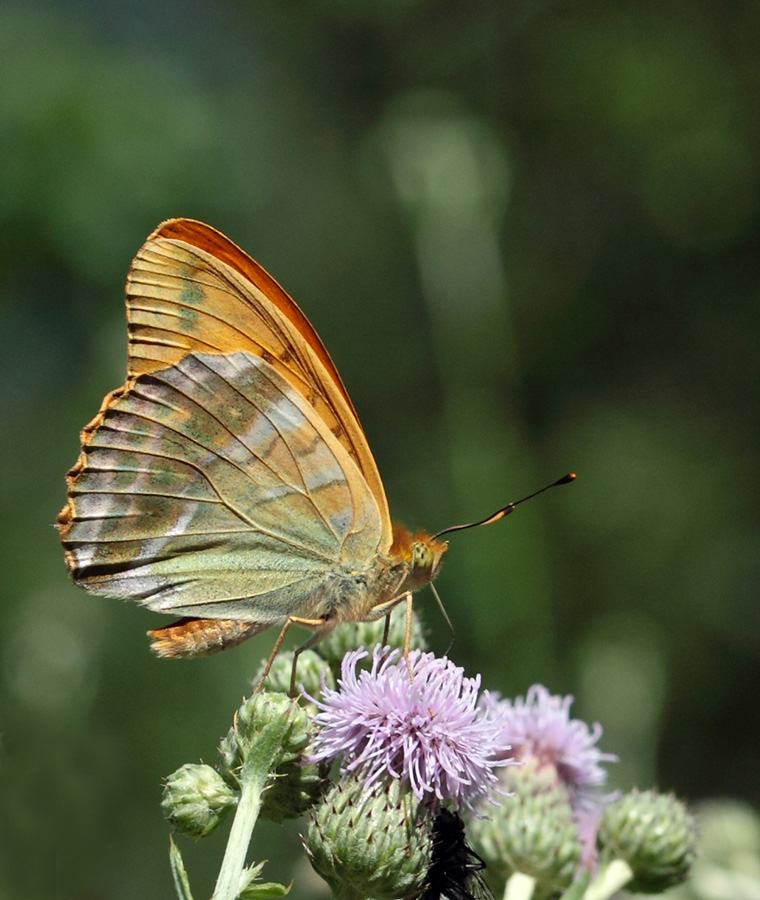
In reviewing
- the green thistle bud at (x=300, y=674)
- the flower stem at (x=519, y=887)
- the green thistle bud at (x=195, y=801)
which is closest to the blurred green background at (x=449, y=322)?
the green thistle bud at (x=300, y=674)

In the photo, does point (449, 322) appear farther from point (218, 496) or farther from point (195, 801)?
point (195, 801)

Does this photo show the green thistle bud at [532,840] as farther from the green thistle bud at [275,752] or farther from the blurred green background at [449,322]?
the blurred green background at [449,322]

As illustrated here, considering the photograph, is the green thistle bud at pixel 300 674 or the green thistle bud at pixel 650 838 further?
the green thistle bud at pixel 650 838

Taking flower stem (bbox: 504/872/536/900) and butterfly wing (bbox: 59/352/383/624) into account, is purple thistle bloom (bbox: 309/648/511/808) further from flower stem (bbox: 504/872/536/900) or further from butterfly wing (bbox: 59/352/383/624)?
butterfly wing (bbox: 59/352/383/624)

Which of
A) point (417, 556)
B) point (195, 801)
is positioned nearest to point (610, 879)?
point (417, 556)

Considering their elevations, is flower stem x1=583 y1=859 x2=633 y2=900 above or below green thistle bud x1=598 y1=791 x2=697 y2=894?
below

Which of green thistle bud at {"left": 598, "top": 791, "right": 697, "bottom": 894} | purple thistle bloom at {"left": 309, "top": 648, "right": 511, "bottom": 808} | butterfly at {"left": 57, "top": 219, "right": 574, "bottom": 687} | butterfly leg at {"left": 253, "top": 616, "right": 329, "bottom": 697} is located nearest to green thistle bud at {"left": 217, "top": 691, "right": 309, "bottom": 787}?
purple thistle bloom at {"left": 309, "top": 648, "right": 511, "bottom": 808}
